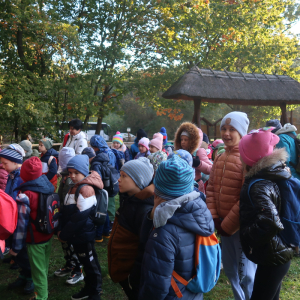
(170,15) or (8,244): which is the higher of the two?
(170,15)

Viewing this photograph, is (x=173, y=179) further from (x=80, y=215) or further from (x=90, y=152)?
(x=90, y=152)

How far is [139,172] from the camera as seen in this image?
225cm

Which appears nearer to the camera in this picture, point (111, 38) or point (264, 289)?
point (264, 289)

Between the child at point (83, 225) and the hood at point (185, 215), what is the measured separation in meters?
1.38

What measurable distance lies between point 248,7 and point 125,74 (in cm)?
728

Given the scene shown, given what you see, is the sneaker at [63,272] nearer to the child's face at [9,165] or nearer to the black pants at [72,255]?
the black pants at [72,255]

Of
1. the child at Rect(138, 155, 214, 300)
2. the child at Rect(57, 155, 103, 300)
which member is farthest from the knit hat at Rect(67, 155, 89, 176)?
the child at Rect(138, 155, 214, 300)

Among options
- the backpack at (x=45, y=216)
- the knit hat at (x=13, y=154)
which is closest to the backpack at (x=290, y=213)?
the backpack at (x=45, y=216)

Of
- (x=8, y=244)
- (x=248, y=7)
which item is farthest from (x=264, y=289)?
(x=248, y=7)

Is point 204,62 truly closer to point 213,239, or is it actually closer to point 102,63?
point 102,63

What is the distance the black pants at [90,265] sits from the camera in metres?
2.97

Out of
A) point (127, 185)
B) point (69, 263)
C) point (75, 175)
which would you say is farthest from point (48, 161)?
point (127, 185)

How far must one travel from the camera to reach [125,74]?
1293cm

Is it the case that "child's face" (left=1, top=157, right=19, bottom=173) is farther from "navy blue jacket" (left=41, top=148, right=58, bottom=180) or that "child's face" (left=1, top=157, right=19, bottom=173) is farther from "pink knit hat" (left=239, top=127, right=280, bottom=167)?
"pink knit hat" (left=239, top=127, right=280, bottom=167)
